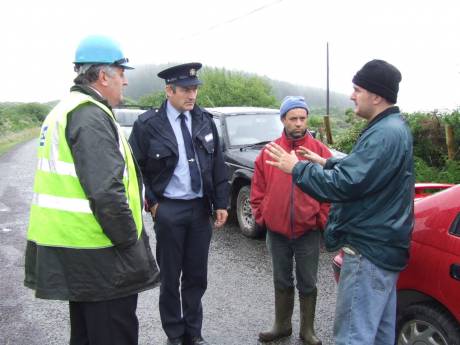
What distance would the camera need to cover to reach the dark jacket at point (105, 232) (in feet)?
7.19

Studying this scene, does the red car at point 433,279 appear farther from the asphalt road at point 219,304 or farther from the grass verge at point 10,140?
the grass verge at point 10,140

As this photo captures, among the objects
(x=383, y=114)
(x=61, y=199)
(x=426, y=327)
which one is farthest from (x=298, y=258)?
(x=61, y=199)

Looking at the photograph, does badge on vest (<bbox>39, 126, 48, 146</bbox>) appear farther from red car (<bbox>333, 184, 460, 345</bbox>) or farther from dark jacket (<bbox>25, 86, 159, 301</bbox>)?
red car (<bbox>333, 184, 460, 345</bbox>)

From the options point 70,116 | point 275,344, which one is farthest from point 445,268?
point 70,116

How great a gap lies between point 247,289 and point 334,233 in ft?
8.33

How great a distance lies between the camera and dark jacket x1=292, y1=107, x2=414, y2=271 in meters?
2.32

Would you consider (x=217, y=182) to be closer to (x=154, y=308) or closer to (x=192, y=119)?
(x=192, y=119)

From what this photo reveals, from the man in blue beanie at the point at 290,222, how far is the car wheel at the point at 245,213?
121 inches

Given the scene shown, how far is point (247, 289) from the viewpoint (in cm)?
497

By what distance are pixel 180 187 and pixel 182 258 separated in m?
0.57

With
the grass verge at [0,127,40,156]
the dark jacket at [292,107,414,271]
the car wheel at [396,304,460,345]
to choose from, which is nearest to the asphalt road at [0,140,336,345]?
the car wheel at [396,304,460,345]

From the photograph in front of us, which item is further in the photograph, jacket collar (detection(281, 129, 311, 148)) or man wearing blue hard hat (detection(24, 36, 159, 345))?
jacket collar (detection(281, 129, 311, 148))

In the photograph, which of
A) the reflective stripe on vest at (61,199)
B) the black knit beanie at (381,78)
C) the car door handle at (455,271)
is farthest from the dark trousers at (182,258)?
the car door handle at (455,271)

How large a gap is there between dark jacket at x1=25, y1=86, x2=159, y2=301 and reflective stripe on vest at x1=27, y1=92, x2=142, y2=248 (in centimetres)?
3
